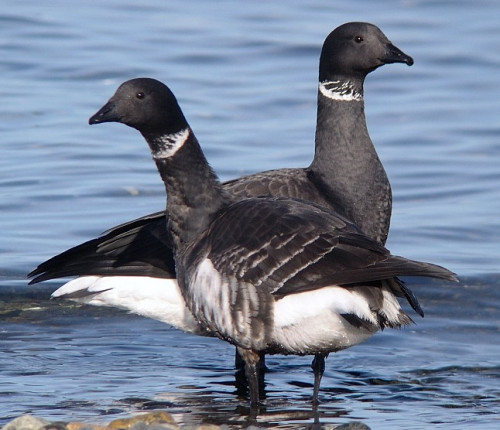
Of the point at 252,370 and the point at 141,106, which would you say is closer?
the point at 252,370

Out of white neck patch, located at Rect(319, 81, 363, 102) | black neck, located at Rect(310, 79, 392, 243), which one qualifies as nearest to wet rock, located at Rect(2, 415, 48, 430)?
black neck, located at Rect(310, 79, 392, 243)

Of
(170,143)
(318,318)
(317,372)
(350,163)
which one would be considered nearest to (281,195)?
(350,163)

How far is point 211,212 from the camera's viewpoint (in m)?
7.53

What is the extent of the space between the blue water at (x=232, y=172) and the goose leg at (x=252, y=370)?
5.6 inches

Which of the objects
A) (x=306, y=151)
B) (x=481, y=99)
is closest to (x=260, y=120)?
(x=306, y=151)

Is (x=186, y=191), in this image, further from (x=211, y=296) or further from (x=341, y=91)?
(x=341, y=91)

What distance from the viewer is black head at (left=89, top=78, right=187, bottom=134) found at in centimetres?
738

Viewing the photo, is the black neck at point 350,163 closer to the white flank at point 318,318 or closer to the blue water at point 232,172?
the blue water at point 232,172

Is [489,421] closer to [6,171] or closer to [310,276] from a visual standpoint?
[310,276]

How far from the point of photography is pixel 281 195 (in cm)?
823

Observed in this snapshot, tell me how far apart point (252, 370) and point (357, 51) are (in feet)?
8.99

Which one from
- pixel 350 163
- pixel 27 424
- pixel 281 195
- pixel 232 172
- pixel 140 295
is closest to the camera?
pixel 27 424

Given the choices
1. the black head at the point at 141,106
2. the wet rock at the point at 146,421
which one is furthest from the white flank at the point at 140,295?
the wet rock at the point at 146,421

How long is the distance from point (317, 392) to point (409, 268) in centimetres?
137
